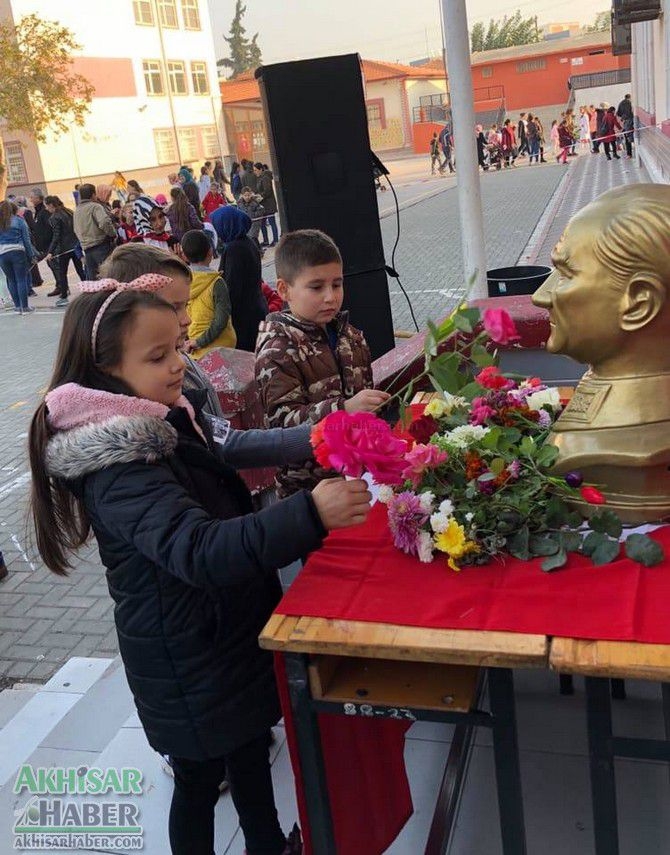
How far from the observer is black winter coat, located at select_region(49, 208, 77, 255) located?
12180mm

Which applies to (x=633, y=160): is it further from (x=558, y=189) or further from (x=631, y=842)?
(x=631, y=842)

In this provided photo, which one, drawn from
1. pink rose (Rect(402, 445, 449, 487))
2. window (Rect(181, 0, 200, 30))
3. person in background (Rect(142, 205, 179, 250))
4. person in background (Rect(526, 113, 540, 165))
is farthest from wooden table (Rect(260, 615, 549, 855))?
window (Rect(181, 0, 200, 30))

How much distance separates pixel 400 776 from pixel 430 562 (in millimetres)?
716

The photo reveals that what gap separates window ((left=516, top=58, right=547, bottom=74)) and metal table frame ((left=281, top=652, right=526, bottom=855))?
50.9 meters

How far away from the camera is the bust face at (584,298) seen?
5.45ft

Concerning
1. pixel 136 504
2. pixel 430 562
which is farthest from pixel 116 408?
pixel 430 562

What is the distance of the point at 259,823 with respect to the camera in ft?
6.26

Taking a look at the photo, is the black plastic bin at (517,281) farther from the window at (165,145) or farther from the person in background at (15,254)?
the window at (165,145)

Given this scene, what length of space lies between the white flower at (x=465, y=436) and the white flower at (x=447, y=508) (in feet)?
0.57

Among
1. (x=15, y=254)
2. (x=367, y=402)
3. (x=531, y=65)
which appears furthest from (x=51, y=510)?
(x=531, y=65)

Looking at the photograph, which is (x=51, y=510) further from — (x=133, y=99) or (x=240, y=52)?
(x=240, y=52)

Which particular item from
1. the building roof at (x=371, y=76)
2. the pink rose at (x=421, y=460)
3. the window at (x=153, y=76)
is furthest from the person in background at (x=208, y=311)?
the building roof at (x=371, y=76)

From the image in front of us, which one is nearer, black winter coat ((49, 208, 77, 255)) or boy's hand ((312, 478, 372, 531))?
boy's hand ((312, 478, 372, 531))

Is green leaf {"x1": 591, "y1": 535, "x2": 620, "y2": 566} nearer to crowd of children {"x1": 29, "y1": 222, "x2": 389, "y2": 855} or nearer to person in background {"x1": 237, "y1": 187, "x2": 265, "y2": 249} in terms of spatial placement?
crowd of children {"x1": 29, "y1": 222, "x2": 389, "y2": 855}
